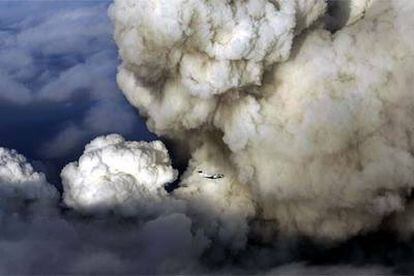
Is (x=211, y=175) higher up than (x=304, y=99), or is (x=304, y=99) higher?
(x=304, y=99)

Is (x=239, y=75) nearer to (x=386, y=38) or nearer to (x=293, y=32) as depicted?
(x=293, y=32)

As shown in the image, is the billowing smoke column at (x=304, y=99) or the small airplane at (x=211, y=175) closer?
the billowing smoke column at (x=304, y=99)

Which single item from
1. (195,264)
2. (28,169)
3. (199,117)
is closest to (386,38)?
(199,117)

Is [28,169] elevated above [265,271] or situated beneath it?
elevated above

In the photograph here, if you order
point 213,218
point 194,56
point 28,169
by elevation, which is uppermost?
point 194,56

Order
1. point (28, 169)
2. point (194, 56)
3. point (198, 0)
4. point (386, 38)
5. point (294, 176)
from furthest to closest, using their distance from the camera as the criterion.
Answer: point (28, 169) → point (294, 176) → point (386, 38) → point (194, 56) → point (198, 0)

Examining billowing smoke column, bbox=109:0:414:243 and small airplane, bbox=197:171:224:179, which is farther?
small airplane, bbox=197:171:224:179

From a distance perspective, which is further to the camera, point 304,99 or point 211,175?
point 211,175

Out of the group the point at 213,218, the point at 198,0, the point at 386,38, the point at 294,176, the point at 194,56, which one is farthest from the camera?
the point at 213,218
